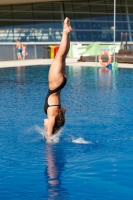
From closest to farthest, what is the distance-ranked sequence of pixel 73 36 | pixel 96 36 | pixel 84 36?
pixel 73 36
pixel 84 36
pixel 96 36

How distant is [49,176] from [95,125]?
335 centimetres

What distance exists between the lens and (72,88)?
50.2ft

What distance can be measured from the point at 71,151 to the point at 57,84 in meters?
1.12

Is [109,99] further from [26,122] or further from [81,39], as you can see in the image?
[81,39]

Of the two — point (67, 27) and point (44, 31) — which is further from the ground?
point (44, 31)

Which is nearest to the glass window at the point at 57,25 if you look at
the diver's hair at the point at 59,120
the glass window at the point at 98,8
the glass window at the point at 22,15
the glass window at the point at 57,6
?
the glass window at the point at 57,6

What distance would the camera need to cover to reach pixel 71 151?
7.21 meters

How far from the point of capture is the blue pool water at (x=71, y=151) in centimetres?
550

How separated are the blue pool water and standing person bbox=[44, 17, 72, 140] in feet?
1.41

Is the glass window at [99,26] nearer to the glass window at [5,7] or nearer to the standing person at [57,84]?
the glass window at [5,7]

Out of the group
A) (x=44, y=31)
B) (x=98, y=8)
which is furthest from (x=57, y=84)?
(x=98, y=8)

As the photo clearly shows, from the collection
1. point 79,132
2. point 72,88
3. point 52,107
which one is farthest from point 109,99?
point 52,107

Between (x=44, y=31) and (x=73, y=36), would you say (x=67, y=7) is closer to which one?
(x=73, y=36)

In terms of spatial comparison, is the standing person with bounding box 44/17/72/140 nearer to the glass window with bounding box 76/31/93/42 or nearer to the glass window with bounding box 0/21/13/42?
the glass window with bounding box 0/21/13/42
